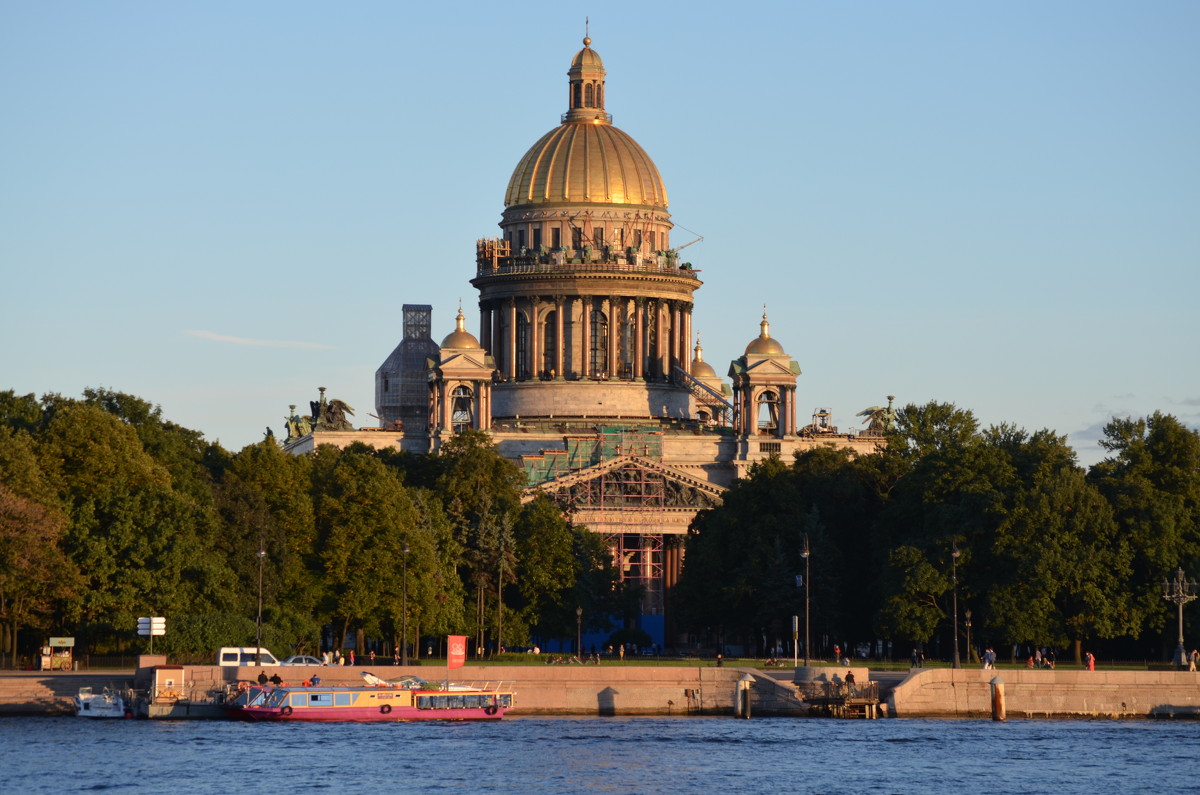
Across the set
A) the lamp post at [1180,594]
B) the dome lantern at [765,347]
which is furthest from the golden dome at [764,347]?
the lamp post at [1180,594]

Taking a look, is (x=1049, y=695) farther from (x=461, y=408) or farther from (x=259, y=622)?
(x=461, y=408)

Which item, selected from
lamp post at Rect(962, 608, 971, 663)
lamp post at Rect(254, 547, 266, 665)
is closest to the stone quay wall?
lamp post at Rect(962, 608, 971, 663)

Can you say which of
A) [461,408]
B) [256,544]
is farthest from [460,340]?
[256,544]

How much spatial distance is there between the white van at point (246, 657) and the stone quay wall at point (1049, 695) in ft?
77.7

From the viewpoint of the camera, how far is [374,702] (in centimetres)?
12194

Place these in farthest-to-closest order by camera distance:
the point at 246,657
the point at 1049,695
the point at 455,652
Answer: the point at 455,652
the point at 246,657
the point at 1049,695

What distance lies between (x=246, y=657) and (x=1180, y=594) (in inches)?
1433

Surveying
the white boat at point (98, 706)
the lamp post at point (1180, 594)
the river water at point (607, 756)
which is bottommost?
the river water at point (607, 756)

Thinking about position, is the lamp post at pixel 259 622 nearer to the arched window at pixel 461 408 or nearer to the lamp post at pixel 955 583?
the lamp post at pixel 955 583

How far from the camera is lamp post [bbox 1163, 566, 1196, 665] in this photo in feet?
422

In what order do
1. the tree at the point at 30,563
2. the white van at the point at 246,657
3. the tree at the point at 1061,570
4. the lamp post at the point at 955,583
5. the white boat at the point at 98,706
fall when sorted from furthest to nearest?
1. the tree at the point at 1061,570
2. the lamp post at the point at 955,583
3. the tree at the point at 30,563
4. the white van at the point at 246,657
5. the white boat at the point at 98,706

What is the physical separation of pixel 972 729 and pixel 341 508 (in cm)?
3487

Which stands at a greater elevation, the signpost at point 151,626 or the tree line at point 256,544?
the tree line at point 256,544

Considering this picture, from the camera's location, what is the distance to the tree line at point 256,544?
420ft
